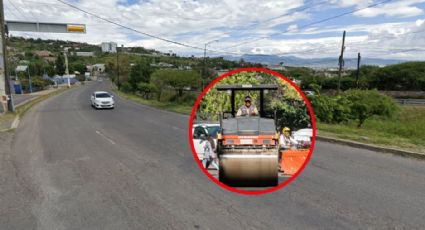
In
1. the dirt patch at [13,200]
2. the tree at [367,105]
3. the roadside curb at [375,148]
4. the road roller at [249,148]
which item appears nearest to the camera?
the road roller at [249,148]

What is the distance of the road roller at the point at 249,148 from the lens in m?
0.96

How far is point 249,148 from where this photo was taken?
953 mm

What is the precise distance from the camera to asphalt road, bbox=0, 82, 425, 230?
4.12 meters

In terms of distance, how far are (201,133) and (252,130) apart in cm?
28

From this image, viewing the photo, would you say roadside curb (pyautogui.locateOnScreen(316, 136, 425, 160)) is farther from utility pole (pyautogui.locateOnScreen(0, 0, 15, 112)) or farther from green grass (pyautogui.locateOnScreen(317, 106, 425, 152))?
utility pole (pyautogui.locateOnScreen(0, 0, 15, 112))

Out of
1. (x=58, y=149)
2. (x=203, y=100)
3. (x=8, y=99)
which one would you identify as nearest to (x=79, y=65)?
(x=8, y=99)

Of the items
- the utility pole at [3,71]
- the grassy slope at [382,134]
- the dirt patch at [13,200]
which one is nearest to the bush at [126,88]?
the utility pole at [3,71]

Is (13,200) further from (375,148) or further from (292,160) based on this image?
(375,148)

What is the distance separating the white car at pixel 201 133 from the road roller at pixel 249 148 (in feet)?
0.18

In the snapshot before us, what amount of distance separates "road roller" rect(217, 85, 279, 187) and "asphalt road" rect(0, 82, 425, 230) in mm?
3133

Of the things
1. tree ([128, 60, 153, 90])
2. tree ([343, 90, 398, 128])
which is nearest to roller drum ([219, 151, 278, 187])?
tree ([343, 90, 398, 128])

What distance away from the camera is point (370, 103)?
49.4 feet

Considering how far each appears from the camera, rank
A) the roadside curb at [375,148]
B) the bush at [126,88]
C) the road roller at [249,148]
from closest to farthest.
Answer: the road roller at [249,148] < the roadside curb at [375,148] < the bush at [126,88]

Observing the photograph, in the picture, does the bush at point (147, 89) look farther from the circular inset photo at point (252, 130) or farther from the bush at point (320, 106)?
the circular inset photo at point (252, 130)
